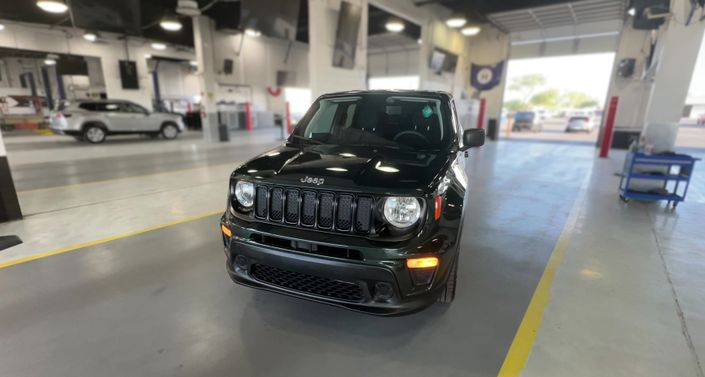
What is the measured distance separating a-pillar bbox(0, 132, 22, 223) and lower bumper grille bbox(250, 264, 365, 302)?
158 inches

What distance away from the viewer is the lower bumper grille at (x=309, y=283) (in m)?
1.75

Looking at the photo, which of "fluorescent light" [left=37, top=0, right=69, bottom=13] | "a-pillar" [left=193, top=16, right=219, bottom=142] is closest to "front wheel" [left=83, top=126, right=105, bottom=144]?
"a-pillar" [left=193, top=16, right=219, bottom=142]

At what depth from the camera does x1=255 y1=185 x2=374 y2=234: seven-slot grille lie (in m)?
1.76

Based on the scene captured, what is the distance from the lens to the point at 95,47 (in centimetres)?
1577

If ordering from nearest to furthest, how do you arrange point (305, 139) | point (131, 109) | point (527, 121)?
point (305, 139)
point (131, 109)
point (527, 121)

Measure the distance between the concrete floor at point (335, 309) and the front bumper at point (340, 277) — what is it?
0.35 meters

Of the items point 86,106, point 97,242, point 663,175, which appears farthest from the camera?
point 86,106

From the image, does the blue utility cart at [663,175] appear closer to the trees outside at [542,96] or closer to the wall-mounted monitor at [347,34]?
the wall-mounted monitor at [347,34]

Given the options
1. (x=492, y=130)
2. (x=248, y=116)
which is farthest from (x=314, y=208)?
(x=248, y=116)

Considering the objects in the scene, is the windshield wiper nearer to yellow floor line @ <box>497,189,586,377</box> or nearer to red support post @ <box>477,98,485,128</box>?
yellow floor line @ <box>497,189,586,377</box>

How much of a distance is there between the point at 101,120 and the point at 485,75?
1588 cm

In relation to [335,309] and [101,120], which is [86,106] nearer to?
[101,120]

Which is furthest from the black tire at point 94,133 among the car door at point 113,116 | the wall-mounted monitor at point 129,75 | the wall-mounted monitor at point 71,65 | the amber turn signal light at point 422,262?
the amber turn signal light at point 422,262

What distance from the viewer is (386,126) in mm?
2633
